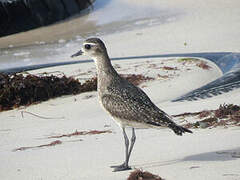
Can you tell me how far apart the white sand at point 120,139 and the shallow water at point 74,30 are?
1.28 m

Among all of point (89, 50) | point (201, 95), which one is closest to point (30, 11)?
point (201, 95)

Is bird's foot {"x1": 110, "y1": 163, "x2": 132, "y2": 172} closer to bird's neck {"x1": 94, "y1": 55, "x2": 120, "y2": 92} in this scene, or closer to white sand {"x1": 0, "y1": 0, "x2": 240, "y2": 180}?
white sand {"x1": 0, "y1": 0, "x2": 240, "y2": 180}

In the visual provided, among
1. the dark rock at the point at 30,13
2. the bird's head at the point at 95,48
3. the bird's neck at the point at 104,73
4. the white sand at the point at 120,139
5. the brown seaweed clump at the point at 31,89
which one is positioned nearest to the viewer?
the white sand at the point at 120,139

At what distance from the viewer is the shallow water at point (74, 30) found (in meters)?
10.9

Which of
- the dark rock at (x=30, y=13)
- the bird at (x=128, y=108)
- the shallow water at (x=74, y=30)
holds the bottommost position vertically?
the shallow water at (x=74, y=30)

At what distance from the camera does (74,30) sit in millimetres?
12656

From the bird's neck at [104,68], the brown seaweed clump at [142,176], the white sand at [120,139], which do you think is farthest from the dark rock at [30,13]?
the brown seaweed clump at [142,176]

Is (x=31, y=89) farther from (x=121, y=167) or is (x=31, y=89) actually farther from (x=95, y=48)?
(x=121, y=167)

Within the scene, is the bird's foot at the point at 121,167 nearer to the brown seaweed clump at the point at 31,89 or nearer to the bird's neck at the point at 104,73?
the bird's neck at the point at 104,73

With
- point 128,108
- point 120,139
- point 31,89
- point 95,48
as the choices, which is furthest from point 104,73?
point 31,89

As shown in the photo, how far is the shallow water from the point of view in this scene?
35.6ft

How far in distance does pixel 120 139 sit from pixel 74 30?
732cm

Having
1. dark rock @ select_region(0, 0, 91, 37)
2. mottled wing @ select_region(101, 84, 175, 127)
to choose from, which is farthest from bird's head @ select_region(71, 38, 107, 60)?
dark rock @ select_region(0, 0, 91, 37)

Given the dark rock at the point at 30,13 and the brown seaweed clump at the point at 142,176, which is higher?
the brown seaweed clump at the point at 142,176
